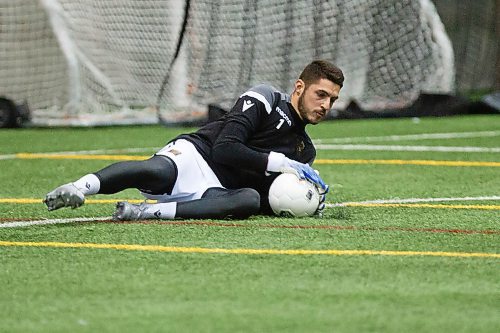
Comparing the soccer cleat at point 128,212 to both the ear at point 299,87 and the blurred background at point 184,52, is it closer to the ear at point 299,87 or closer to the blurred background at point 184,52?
the ear at point 299,87

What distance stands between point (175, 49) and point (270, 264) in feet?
26.6

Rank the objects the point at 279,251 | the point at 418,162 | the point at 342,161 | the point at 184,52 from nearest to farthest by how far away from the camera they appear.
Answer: the point at 279,251 → the point at 418,162 → the point at 342,161 → the point at 184,52

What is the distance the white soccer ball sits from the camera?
618cm

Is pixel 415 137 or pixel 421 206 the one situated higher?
pixel 421 206

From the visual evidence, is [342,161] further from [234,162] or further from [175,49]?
[175,49]

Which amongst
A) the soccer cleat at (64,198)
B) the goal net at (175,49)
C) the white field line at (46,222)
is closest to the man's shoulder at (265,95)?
the white field line at (46,222)

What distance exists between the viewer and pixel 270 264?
4832 millimetres

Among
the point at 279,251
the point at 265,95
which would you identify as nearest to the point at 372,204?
the point at 265,95

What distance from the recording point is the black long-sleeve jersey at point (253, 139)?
6.25 m

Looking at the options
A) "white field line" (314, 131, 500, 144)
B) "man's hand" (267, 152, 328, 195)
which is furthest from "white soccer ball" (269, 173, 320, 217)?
"white field line" (314, 131, 500, 144)

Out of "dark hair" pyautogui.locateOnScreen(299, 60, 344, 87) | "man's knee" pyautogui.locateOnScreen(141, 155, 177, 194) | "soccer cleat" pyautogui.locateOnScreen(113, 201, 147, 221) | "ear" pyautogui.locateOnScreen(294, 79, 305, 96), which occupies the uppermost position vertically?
"dark hair" pyautogui.locateOnScreen(299, 60, 344, 87)

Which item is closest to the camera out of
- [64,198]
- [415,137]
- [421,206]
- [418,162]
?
[64,198]

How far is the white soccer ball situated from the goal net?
6280 mm

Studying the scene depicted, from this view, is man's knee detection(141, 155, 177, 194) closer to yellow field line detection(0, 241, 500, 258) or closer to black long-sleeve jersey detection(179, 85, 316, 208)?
black long-sleeve jersey detection(179, 85, 316, 208)
